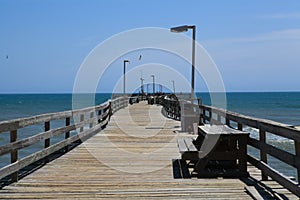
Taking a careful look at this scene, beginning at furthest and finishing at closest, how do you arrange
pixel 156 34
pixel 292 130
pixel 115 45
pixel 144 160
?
1. pixel 156 34
2. pixel 115 45
3. pixel 144 160
4. pixel 292 130

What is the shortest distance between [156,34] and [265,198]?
36.3ft

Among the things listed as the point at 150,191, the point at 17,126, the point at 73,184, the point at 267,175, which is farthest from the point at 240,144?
the point at 17,126

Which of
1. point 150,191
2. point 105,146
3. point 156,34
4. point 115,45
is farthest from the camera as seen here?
point 156,34

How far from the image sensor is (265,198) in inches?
176

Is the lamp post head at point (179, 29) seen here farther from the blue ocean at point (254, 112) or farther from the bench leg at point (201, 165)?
the bench leg at point (201, 165)

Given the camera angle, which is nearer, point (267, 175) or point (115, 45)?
point (267, 175)

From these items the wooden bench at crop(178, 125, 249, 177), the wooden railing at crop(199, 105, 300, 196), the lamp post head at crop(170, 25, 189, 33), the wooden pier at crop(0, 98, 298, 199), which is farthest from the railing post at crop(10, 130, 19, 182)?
Answer: the lamp post head at crop(170, 25, 189, 33)

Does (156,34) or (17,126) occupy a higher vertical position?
(156,34)

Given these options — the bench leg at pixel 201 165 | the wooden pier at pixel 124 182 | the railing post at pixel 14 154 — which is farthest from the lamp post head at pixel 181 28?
the railing post at pixel 14 154

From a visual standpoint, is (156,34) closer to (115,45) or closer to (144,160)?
(115,45)

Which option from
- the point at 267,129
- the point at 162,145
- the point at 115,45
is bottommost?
the point at 162,145

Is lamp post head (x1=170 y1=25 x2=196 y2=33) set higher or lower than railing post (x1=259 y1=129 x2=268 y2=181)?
higher

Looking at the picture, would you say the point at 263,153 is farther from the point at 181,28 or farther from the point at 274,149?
the point at 181,28

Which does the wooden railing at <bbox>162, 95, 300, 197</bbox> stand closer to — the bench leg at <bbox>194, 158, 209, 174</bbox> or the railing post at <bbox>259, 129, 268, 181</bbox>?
the railing post at <bbox>259, 129, 268, 181</bbox>
